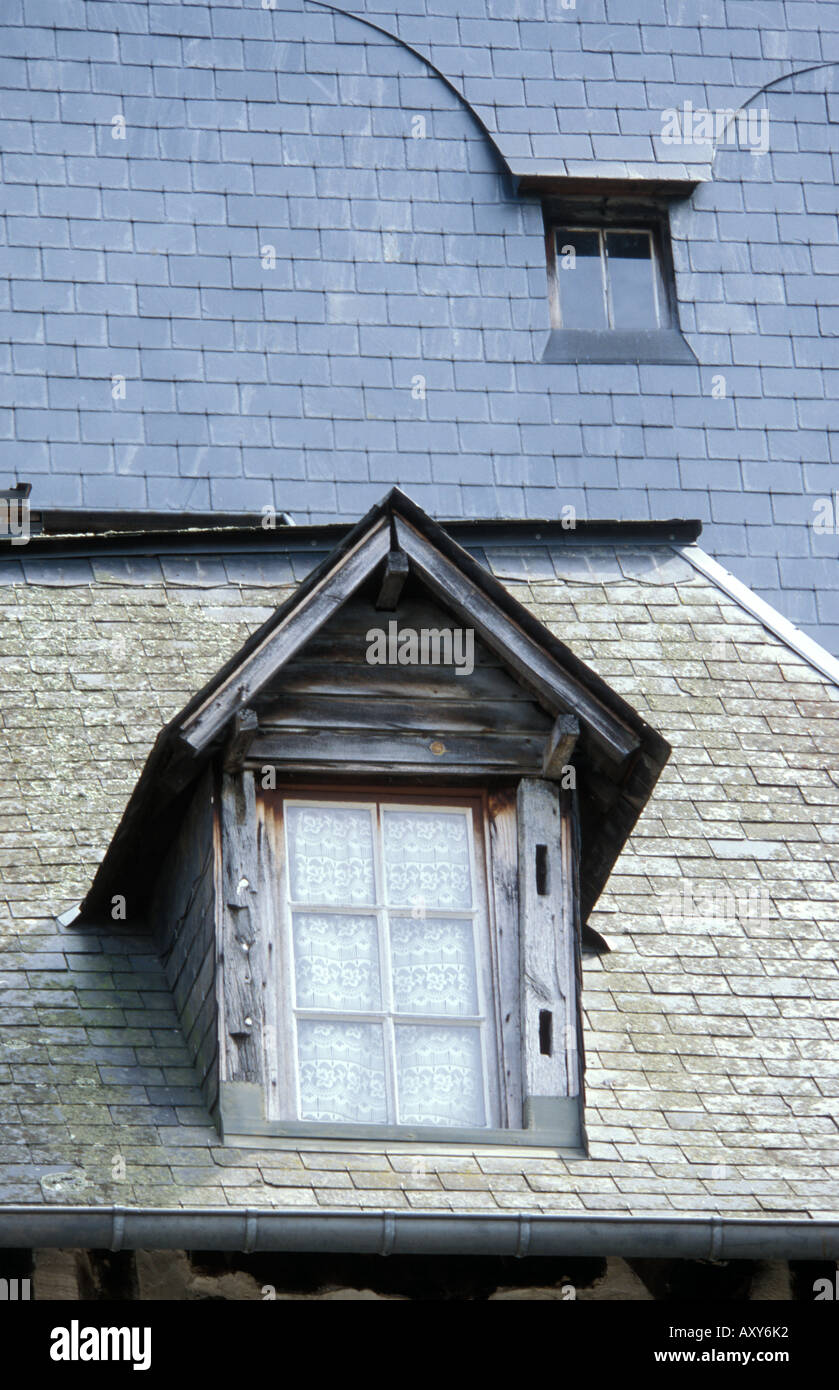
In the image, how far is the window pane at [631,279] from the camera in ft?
47.3

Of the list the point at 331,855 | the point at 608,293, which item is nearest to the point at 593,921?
the point at 331,855

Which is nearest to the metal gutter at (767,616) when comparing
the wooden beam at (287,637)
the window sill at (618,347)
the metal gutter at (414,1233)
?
the wooden beam at (287,637)

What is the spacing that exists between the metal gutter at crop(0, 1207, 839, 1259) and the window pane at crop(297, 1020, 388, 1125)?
541 millimetres

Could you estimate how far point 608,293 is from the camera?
14.4m

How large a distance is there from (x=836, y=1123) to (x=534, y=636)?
184cm

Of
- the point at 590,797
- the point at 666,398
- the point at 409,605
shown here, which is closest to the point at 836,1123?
the point at 590,797

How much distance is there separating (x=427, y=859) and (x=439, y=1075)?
0.74 metres

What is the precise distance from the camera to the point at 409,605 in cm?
862

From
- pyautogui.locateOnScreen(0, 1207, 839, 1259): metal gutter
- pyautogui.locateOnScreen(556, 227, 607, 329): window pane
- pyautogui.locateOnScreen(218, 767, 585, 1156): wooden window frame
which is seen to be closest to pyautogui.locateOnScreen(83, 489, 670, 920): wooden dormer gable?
pyautogui.locateOnScreen(218, 767, 585, 1156): wooden window frame

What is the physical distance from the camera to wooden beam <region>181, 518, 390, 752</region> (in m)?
8.10

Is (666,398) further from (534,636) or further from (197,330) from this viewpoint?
(534,636)

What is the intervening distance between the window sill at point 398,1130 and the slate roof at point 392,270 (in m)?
5.97

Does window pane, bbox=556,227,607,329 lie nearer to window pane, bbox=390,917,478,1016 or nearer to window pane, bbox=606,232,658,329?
window pane, bbox=606,232,658,329

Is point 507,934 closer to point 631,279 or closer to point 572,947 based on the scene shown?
point 572,947
